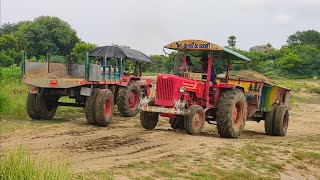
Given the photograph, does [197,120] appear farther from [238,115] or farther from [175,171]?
[175,171]

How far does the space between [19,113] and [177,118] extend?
5100 mm

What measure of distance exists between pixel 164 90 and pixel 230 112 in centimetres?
169

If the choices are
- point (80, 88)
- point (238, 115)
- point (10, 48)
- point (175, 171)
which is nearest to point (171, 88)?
point (238, 115)

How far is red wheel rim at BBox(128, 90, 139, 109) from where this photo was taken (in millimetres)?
16570

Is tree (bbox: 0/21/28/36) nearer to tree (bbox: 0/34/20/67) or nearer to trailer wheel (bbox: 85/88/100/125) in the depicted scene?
tree (bbox: 0/34/20/67)

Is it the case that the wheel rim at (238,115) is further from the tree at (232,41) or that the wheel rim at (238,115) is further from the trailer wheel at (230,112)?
the tree at (232,41)

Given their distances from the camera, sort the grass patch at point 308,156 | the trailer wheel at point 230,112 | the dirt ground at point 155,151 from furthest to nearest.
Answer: the trailer wheel at point 230,112, the grass patch at point 308,156, the dirt ground at point 155,151

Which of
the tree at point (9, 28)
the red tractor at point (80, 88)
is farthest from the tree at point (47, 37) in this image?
the red tractor at point (80, 88)

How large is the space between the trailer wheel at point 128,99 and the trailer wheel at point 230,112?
4.93 meters

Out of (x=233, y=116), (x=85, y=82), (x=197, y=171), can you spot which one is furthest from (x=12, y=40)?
(x=197, y=171)

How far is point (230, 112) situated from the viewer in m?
11.4

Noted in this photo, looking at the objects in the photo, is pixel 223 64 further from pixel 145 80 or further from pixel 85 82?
pixel 145 80

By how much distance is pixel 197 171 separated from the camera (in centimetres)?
741

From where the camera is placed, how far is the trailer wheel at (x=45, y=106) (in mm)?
13719
